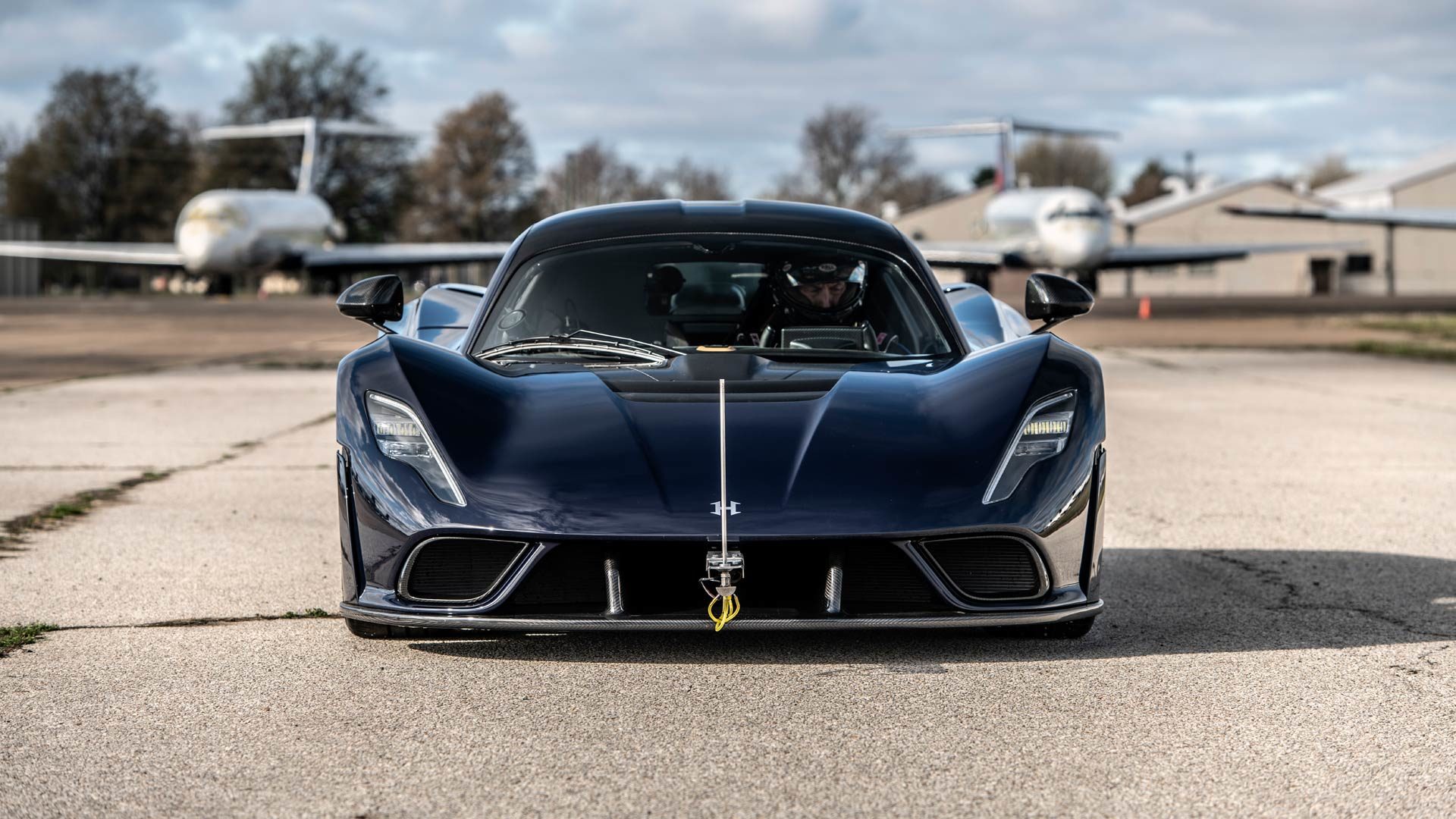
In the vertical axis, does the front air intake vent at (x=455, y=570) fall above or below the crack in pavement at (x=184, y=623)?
above

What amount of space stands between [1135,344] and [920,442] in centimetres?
2196

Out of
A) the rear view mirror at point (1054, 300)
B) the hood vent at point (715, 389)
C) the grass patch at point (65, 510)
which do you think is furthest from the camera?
the grass patch at point (65, 510)

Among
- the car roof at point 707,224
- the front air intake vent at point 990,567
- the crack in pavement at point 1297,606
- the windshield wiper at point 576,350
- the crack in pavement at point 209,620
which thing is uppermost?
the car roof at point 707,224

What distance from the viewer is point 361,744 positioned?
3527 millimetres

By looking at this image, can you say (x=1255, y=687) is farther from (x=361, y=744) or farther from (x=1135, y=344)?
(x=1135, y=344)

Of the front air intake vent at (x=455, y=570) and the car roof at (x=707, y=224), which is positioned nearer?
the front air intake vent at (x=455, y=570)

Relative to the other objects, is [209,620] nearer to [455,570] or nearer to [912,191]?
[455,570]

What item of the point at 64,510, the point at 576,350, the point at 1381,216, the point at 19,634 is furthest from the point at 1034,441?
the point at 1381,216

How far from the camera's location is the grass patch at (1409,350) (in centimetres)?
2122

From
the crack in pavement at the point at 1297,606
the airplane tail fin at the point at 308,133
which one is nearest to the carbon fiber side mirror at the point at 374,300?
the crack in pavement at the point at 1297,606

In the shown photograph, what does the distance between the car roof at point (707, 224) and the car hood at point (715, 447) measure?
3.13ft

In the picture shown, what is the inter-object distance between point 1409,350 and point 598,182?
9387cm

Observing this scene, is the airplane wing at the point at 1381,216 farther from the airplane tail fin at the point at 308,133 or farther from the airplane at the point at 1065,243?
the airplane tail fin at the point at 308,133

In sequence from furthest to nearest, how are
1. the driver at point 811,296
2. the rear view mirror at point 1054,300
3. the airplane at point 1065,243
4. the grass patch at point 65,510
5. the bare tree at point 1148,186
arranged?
the bare tree at point 1148,186
the airplane at point 1065,243
the grass patch at point 65,510
the driver at point 811,296
the rear view mirror at point 1054,300
